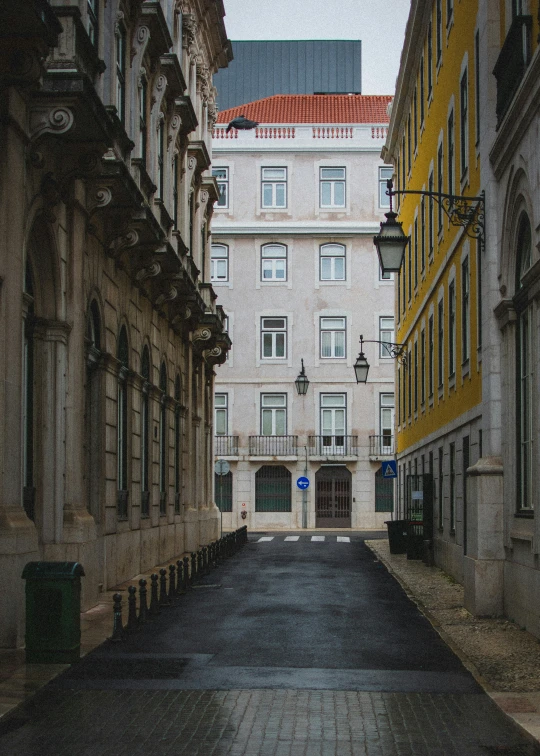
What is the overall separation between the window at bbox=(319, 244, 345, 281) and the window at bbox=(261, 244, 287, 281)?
6.04 feet

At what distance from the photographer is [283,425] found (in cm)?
5772

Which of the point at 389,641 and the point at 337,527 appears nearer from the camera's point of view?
the point at 389,641

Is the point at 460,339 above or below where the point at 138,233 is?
below

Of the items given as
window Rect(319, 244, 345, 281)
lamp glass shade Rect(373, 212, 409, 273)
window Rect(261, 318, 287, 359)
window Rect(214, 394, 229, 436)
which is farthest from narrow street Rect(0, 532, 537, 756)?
window Rect(319, 244, 345, 281)

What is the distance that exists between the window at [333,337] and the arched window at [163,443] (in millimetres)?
28644

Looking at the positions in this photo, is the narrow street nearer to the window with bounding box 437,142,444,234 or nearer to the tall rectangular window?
the tall rectangular window

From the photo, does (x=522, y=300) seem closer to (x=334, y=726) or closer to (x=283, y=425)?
(x=334, y=726)

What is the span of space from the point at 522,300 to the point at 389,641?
4.72m

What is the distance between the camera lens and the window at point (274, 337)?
58.2m

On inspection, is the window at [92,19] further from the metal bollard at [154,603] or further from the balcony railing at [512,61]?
the metal bollard at [154,603]

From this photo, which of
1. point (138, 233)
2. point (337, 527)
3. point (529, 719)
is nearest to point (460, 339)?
point (138, 233)

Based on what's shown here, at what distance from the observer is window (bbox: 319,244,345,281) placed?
192ft

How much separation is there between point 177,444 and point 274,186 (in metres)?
28.8

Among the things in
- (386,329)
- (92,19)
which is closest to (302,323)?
(386,329)
